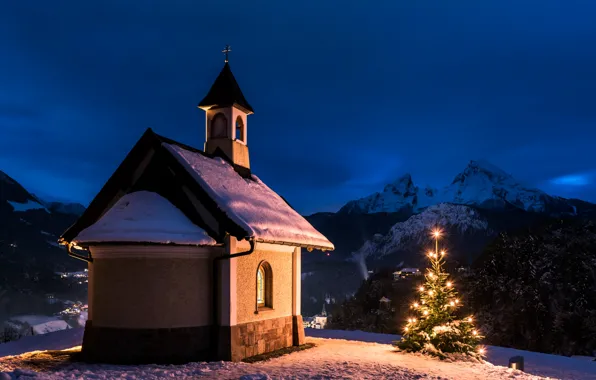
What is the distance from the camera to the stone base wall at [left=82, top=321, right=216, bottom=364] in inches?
465

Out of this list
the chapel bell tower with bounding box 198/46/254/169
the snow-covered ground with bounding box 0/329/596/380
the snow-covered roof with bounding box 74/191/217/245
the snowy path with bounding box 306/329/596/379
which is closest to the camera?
the snow-covered ground with bounding box 0/329/596/380

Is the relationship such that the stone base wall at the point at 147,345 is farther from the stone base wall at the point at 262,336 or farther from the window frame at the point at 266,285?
the window frame at the point at 266,285

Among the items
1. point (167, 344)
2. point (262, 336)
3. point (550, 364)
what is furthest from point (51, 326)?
point (550, 364)

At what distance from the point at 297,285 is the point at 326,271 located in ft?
250

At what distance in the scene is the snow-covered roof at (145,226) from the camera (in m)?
11.5

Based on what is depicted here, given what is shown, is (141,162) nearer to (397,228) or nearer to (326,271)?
(326,271)

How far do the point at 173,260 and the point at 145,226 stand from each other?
105 centimetres

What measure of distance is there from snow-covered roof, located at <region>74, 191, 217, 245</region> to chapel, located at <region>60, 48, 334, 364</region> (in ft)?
0.07

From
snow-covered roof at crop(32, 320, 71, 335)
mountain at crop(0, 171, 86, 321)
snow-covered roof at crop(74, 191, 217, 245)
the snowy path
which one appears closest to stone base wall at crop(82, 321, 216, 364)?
snow-covered roof at crop(74, 191, 217, 245)

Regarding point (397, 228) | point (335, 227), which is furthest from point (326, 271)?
point (335, 227)

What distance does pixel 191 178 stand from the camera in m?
12.9

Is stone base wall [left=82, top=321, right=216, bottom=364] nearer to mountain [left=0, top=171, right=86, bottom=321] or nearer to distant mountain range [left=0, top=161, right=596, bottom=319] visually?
distant mountain range [left=0, top=161, right=596, bottom=319]

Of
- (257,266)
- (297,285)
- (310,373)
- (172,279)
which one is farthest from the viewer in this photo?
(297,285)

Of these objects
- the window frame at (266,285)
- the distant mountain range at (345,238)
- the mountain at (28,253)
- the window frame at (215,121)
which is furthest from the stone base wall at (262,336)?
the mountain at (28,253)
